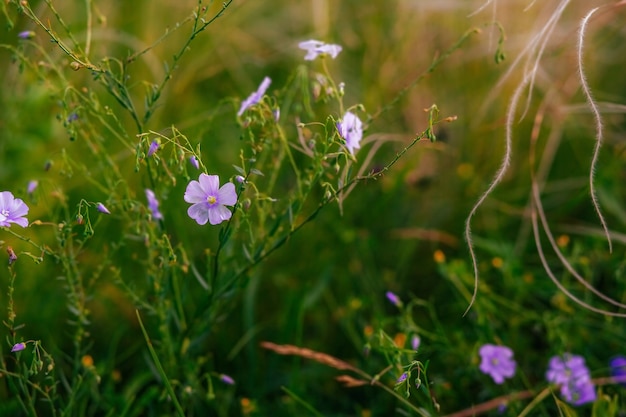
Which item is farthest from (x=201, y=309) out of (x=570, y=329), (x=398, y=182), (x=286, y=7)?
(x=286, y=7)

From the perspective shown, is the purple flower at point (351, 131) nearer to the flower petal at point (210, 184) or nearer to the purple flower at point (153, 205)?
the flower petal at point (210, 184)

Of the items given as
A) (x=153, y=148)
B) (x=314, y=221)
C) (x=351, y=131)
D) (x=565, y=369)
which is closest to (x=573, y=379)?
(x=565, y=369)

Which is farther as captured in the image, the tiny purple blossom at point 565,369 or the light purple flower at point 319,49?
the tiny purple blossom at point 565,369

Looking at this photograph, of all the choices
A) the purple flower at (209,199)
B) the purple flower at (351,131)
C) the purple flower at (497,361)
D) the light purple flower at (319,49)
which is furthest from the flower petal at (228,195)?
the purple flower at (497,361)

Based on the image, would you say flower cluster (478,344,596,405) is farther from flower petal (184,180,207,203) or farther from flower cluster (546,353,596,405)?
flower petal (184,180,207,203)

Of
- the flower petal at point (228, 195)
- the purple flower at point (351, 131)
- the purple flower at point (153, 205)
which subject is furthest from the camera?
the purple flower at point (153, 205)

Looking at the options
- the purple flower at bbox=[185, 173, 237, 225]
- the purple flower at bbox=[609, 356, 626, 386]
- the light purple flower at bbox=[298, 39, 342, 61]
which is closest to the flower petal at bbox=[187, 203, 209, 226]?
the purple flower at bbox=[185, 173, 237, 225]
